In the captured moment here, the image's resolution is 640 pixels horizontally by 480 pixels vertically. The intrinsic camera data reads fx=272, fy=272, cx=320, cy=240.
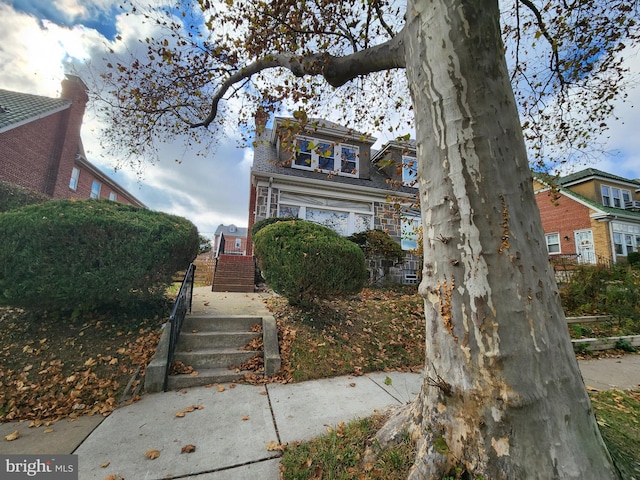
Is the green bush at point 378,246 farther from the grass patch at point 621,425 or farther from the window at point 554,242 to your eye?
the window at point 554,242

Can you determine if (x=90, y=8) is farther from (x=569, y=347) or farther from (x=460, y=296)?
(x=569, y=347)

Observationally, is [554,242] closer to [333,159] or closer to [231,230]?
[333,159]

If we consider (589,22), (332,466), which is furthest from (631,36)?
(332,466)

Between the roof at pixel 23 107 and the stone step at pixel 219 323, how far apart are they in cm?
1341

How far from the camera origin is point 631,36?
4.35 meters

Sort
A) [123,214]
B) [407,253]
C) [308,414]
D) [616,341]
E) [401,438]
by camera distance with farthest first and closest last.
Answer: [407,253] < [616,341] < [123,214] < [308,414] < [401,438]

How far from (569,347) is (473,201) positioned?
1.02m

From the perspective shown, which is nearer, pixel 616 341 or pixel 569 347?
pixel 569 347

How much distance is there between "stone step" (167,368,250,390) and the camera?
11.3 feet

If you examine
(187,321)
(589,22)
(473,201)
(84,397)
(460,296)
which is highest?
(589,22)

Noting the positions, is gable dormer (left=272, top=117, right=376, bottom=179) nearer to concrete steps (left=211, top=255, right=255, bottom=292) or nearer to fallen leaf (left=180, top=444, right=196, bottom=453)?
concrete steps (left=211, top=255, right=255, bottom=292)

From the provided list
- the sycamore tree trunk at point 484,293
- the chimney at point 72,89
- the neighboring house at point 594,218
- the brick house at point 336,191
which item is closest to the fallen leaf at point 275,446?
the sycamore tree trunk at point 484,293

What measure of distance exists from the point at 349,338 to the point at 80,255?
13.9 ft

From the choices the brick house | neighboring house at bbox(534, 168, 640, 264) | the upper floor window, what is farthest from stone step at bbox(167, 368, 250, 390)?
the upper floor window
